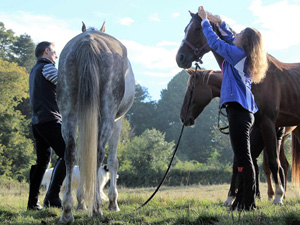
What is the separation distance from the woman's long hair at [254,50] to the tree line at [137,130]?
82.2ft

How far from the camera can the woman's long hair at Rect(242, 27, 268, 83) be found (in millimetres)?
4184

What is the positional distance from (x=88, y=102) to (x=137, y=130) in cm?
5646

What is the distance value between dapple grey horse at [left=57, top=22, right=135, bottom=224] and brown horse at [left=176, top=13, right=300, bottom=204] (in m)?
1.58

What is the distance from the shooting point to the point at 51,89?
5.51m

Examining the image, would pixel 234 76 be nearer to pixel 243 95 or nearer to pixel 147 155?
pixel 243 95

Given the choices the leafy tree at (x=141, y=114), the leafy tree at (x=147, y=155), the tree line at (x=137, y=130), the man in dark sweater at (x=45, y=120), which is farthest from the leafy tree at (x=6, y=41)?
the man in dark sweater at (x=45, y=120)

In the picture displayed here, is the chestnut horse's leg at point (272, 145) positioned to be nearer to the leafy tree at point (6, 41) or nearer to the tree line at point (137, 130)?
the tree line at point (137, 130)

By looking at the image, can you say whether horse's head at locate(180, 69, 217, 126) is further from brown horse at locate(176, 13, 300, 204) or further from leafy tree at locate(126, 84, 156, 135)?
leafy tree at locate(126, 84, 156, 135)

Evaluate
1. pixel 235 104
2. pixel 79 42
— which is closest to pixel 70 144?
pixel 79 42

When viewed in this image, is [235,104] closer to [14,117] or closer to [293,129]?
[293,129]

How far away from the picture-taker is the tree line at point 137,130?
30.1 m

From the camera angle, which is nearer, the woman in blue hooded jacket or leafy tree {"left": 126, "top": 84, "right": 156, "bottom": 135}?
the woman in blue hooded jacket

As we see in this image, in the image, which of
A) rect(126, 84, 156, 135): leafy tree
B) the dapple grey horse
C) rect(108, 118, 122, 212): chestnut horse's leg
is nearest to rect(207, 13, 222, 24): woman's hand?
the dapple grey horse

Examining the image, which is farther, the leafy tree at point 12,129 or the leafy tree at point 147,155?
the leafy tree at point 147,155
